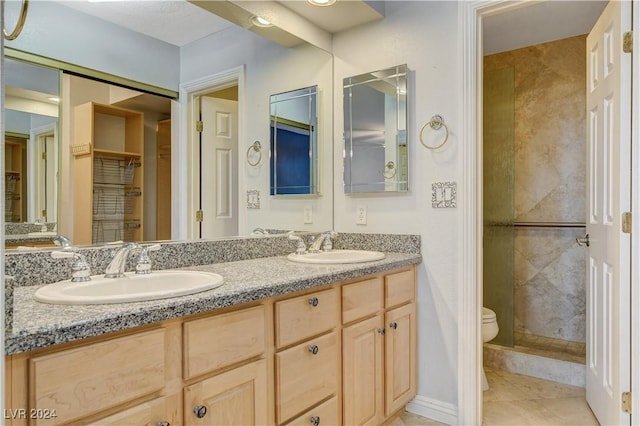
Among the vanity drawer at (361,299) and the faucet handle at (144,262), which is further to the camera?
the vanity drawer at (361,299)

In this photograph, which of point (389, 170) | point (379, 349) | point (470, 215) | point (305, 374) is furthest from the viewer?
point (389, 170)

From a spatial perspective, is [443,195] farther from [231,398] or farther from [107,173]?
[107,173]

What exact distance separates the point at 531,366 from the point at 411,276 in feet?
4.20

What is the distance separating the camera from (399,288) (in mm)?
1982

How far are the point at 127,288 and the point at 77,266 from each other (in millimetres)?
159

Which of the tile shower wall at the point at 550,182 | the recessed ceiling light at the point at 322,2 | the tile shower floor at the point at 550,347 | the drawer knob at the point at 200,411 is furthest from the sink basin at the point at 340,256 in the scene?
the tile shower wall at the point at 550,182

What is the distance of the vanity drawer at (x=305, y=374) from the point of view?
4.38 ft

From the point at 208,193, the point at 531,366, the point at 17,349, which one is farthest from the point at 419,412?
the point at 17,349

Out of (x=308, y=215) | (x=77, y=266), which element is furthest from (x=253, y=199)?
(x=77, y=266)

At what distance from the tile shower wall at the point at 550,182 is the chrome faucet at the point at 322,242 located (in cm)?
177

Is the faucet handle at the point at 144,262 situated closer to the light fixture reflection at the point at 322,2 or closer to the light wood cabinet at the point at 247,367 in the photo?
the light wood cabinet at the point at 247,367

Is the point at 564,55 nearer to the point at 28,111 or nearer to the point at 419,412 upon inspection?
the point at 419,412

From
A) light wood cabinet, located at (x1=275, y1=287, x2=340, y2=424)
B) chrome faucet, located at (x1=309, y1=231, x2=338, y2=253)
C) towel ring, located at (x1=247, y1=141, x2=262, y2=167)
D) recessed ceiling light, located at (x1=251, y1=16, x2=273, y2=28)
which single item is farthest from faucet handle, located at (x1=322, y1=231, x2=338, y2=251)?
recessed ceiling light, located at (x1=251, y1=16, x2=273, y2=28)

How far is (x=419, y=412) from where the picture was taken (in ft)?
7.00
